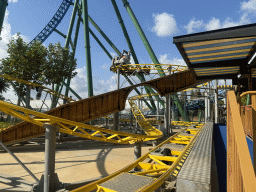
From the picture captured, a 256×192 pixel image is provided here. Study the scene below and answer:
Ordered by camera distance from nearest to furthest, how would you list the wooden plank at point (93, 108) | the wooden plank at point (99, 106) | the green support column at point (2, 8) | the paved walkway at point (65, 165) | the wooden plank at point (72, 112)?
1. the paved walkway at point (65, 165)
2. the wooden plank at point (72, 112)
3. the wooden plank at point (93, 108)
4. the wooden plank at point (99, 106)
5. the green support column at point (2, 8)

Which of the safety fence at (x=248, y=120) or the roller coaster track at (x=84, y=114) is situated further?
the roller coaster track at (x=84, y=114)

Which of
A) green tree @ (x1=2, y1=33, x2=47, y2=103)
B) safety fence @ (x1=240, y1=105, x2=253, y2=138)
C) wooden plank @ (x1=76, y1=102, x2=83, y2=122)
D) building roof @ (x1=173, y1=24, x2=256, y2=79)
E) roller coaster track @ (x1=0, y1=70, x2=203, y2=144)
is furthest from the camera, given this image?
green tree @ (x1=2, y1=33, x2=47, y2=103)

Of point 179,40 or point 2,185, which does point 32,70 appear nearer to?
→ point 2,185

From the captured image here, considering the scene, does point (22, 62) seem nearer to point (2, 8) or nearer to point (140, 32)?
point (2, 8)

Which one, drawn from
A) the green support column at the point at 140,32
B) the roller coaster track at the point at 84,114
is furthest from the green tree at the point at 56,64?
the roller coaster track at the point at 84,114

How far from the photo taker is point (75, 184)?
18.0 feet

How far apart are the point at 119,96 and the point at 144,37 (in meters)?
16.5

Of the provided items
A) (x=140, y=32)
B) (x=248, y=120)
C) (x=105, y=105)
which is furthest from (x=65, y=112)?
(x=140, y=32)

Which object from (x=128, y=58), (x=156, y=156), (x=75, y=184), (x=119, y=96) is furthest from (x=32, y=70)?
(x=156, y=156)

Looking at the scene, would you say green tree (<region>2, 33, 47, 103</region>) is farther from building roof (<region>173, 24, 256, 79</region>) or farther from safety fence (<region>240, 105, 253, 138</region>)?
safety fence (<region>240, 105, 253, 138</region>)

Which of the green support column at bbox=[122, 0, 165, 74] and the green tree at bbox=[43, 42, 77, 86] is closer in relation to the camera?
the green tree at bbox=[43, 42, 77, 86]

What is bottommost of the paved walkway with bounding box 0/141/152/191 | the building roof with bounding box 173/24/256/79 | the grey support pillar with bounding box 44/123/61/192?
the paved walkway with bounding box 0/141/152/191

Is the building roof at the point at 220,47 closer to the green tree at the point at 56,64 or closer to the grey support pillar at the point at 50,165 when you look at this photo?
the grey support pillar at the point at 50,165

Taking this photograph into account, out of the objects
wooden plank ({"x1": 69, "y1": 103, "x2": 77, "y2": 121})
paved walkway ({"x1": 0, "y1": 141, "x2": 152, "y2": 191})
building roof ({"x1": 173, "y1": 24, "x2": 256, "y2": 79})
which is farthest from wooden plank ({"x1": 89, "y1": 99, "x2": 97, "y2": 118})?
building roof ({"x1": 173, "y1": 24, "x2": 256, "y2": 79})
